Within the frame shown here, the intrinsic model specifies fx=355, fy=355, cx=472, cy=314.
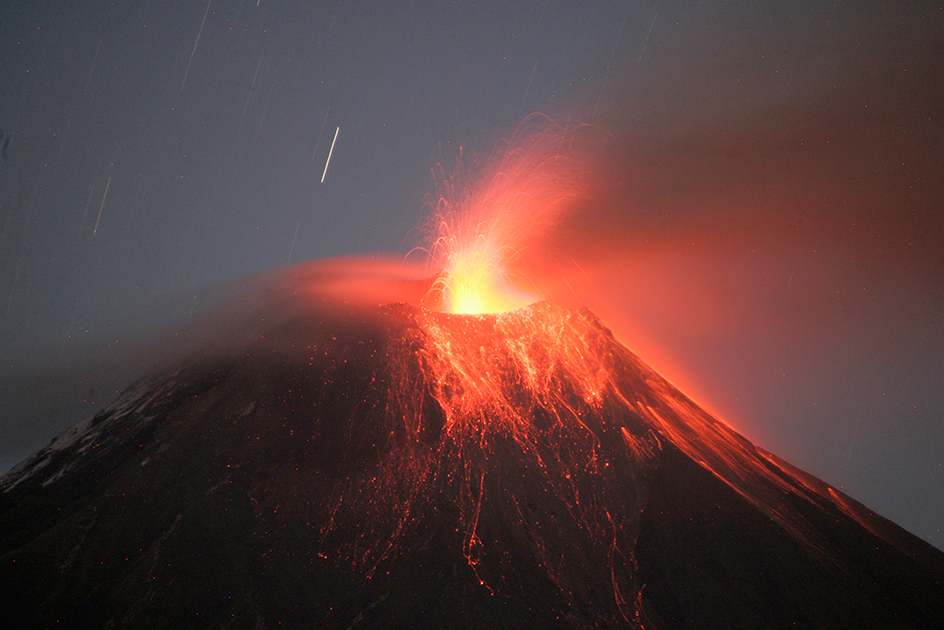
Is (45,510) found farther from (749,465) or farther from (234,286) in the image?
(749,465)

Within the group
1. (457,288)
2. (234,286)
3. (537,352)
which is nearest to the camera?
(537,352)

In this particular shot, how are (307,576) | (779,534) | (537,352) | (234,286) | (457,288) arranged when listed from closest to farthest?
(307,576)
(779,534)
(537,352)
(457,288)
(234,286)

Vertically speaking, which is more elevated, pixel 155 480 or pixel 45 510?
pixel 155 480

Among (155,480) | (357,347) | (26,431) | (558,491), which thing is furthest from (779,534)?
(26,431)

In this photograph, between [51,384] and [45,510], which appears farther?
[51,384]

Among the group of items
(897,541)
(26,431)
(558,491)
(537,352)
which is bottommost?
(26,431)

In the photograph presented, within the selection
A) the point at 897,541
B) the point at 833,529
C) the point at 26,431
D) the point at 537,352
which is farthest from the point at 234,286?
the point at 897,541
